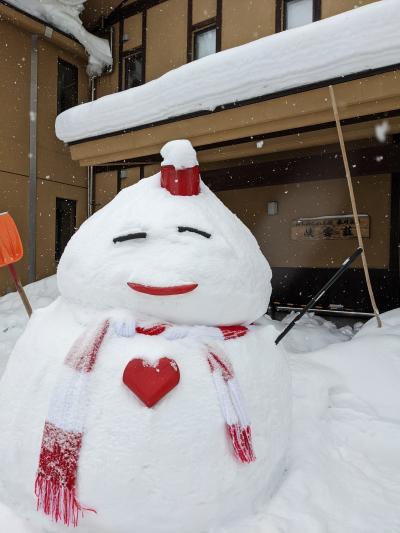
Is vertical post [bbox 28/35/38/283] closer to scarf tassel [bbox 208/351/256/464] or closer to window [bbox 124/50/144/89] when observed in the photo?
window [bbox 124/50/144/89]

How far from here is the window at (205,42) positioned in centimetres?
758

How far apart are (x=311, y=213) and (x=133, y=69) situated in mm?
5160

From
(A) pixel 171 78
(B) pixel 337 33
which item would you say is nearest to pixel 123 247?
(B) pixel 337 33

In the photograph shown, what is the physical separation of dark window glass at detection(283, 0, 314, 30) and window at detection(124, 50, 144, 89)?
3.46m

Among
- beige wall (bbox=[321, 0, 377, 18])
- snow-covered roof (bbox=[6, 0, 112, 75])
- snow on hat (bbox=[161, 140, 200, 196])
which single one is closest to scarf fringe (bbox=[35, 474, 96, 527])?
snow on hat (bbox=[161, 140, 200, 196])

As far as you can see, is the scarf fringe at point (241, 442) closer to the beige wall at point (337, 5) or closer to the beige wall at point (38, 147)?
the beige wall at point (337, 5)

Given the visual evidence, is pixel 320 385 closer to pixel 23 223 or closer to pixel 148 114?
pixel 148 114

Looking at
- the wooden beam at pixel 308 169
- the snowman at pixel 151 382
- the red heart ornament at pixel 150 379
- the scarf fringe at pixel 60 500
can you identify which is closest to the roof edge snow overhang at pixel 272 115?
the wooden beam at pixel 308 169

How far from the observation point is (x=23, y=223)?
26.3ft

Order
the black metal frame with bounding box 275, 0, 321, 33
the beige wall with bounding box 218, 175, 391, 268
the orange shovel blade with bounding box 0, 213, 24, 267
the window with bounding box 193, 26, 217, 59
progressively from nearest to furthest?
the orange shovel blade with bounding box 0, 213, 24, 267 < the black metal frame with bounding box 275, 0, 321, 33 < the beige wall with bounding box 218, 175, 391, 268 < the window with bounding box 193, 26, 217, 59

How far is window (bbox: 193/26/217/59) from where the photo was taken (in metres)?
7.58

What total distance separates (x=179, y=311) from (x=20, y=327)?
4652mm

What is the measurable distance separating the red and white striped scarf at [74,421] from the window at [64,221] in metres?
7.77

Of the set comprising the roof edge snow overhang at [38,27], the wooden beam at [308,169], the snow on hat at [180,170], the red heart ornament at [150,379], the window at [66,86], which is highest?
the roof edge snow overhang at [38,27]
